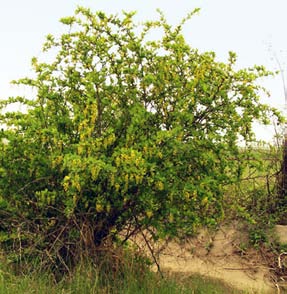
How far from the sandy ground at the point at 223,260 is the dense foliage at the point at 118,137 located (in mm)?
1443

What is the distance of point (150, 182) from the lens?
5055mm

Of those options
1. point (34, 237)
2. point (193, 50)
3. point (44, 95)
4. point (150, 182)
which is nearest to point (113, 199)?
point (150, 182)

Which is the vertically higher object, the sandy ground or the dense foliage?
the dense foliage

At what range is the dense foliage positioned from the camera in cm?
520

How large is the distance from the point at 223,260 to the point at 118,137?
2.97 m

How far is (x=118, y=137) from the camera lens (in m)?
5.40

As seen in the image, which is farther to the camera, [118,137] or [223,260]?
[223,260]

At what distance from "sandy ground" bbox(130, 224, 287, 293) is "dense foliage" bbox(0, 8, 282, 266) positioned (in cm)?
144

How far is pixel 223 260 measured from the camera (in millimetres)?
7578

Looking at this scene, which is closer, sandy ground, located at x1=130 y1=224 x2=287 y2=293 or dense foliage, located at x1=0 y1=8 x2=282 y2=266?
dense foliage, located at x1=0 y1=8 x2=282 y2=266

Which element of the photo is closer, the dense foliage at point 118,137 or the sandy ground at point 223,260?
the dense foliage at point 118,137

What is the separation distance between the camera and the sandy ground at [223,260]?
6930 millimetres

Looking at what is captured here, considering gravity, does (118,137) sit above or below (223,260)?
above

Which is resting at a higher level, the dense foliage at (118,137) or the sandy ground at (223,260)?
the dense foliage at (118,137)
